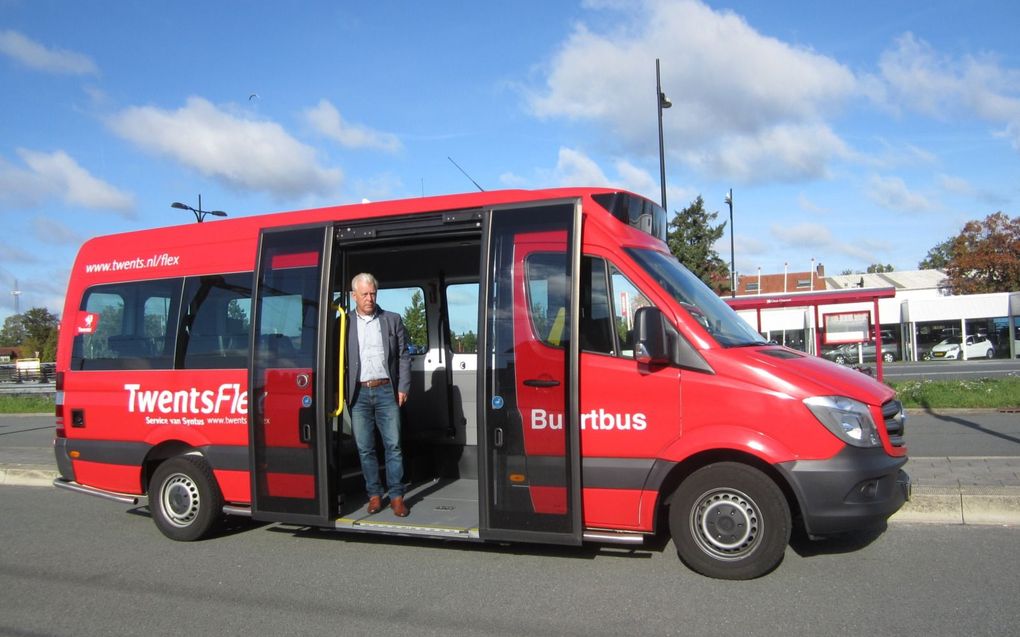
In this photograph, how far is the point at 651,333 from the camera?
4.99 metres

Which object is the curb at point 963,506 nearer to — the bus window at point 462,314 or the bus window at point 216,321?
the bus window at point 462,314

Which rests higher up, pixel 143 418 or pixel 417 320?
pixel 417 320

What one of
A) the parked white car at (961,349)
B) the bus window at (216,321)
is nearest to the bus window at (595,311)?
the bus window at (216,321)

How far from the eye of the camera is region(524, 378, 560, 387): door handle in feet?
17.6

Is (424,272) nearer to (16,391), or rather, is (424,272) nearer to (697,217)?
(697,217)

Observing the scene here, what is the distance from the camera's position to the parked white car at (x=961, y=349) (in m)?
39.2

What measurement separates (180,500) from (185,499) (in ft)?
0.22

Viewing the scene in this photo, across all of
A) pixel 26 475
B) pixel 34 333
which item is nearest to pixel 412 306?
pixel 26 475

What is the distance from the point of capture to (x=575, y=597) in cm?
494

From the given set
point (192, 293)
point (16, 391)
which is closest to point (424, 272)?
point (192, 293)

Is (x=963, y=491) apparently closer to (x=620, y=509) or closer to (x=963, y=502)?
(x=963, y=502)

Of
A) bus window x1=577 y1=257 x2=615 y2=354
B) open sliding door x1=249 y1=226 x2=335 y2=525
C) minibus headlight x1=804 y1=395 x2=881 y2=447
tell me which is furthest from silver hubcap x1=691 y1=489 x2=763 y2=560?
open sliding door x1=249 y1=226 x2=335 y2=525

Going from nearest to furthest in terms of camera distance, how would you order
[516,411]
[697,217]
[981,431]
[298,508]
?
[516,411], [298,508], [981,431], [697,217]

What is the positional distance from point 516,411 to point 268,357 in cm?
229
